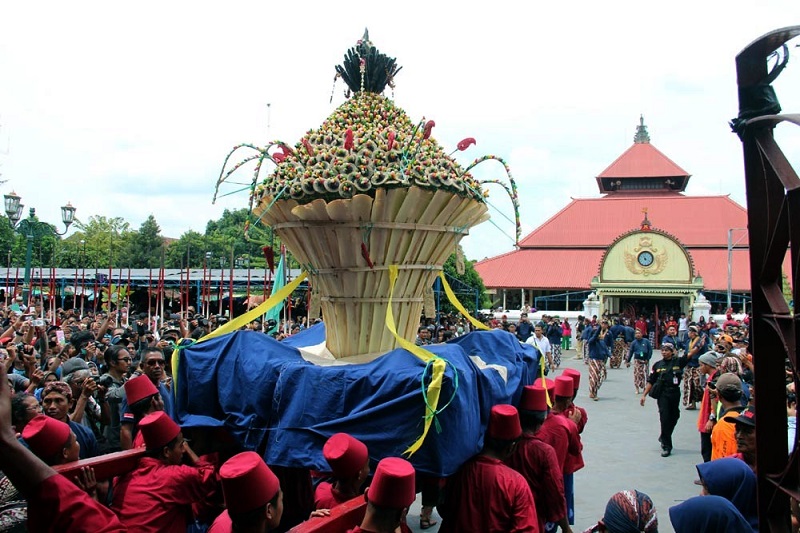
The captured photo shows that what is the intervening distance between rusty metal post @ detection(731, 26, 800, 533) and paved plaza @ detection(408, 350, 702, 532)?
3.63 metres

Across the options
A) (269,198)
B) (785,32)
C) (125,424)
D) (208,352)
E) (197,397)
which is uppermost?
(785,32)

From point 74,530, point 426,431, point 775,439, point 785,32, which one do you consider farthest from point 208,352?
point 785,32

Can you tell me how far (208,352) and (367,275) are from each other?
3.33 feet

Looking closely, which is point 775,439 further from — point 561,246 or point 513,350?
point 561,246

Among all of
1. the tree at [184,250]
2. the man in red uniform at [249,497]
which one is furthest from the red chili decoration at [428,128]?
the tree at [184,250]

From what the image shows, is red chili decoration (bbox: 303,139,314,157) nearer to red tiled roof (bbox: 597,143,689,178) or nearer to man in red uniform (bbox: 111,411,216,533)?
man in red uniform (bbox: 111,411,216,533)

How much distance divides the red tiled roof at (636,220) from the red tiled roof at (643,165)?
1.36m

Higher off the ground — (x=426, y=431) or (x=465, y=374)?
(x=465, y=374)

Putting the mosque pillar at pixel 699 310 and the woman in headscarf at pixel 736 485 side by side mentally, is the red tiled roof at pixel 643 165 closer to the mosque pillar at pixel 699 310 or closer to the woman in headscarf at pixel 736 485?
the mosque pillar at pixel 699 310

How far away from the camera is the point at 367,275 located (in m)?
3.85

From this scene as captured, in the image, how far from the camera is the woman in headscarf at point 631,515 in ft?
9.41

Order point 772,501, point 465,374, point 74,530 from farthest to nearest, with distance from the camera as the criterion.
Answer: point 465,374
point 772,501
point 74,530

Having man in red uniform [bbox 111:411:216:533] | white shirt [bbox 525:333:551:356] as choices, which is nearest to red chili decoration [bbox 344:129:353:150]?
man in red uniform [bbox 111:411:216:533]

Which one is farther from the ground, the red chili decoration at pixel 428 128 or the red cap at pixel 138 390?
the red chili decoration at pixel 428 128
